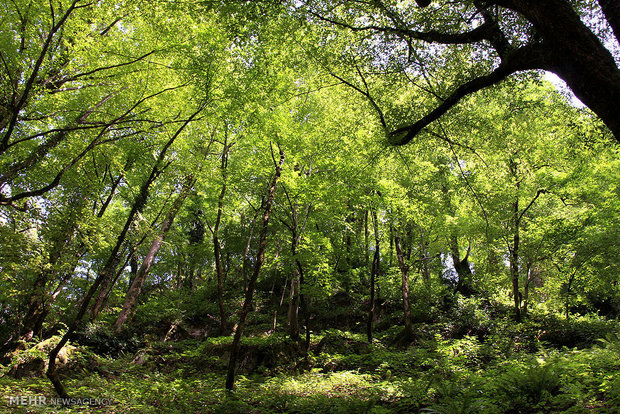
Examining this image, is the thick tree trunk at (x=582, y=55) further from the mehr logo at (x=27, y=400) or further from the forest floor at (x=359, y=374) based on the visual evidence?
the mehr logo at (x=27, y=400)

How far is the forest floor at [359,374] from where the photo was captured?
4527mm

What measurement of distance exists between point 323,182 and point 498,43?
7.82 m

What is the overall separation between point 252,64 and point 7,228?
244 inches

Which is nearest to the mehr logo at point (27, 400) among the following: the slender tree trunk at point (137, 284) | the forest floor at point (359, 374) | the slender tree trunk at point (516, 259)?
the forest floor at point (359, 374)

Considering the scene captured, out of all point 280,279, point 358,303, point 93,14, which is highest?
point 93,14

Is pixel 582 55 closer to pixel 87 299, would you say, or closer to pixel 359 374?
pixel 87 299

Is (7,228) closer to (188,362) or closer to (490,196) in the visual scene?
(188,362)

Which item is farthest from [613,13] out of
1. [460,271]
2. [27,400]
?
[460,271]

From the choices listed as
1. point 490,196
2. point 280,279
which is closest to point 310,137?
point 490,196

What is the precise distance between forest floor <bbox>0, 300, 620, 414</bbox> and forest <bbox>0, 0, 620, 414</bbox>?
0.21ft

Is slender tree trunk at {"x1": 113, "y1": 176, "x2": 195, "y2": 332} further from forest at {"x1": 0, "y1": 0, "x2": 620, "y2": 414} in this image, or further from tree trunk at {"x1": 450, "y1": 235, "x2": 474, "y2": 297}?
tree trunk at {"x1": 450, "y1": 235, "x2": 474, "y2": 297}

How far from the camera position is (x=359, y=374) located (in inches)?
333

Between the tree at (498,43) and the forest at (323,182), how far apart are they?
0.09 ft

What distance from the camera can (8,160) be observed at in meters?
7.98
